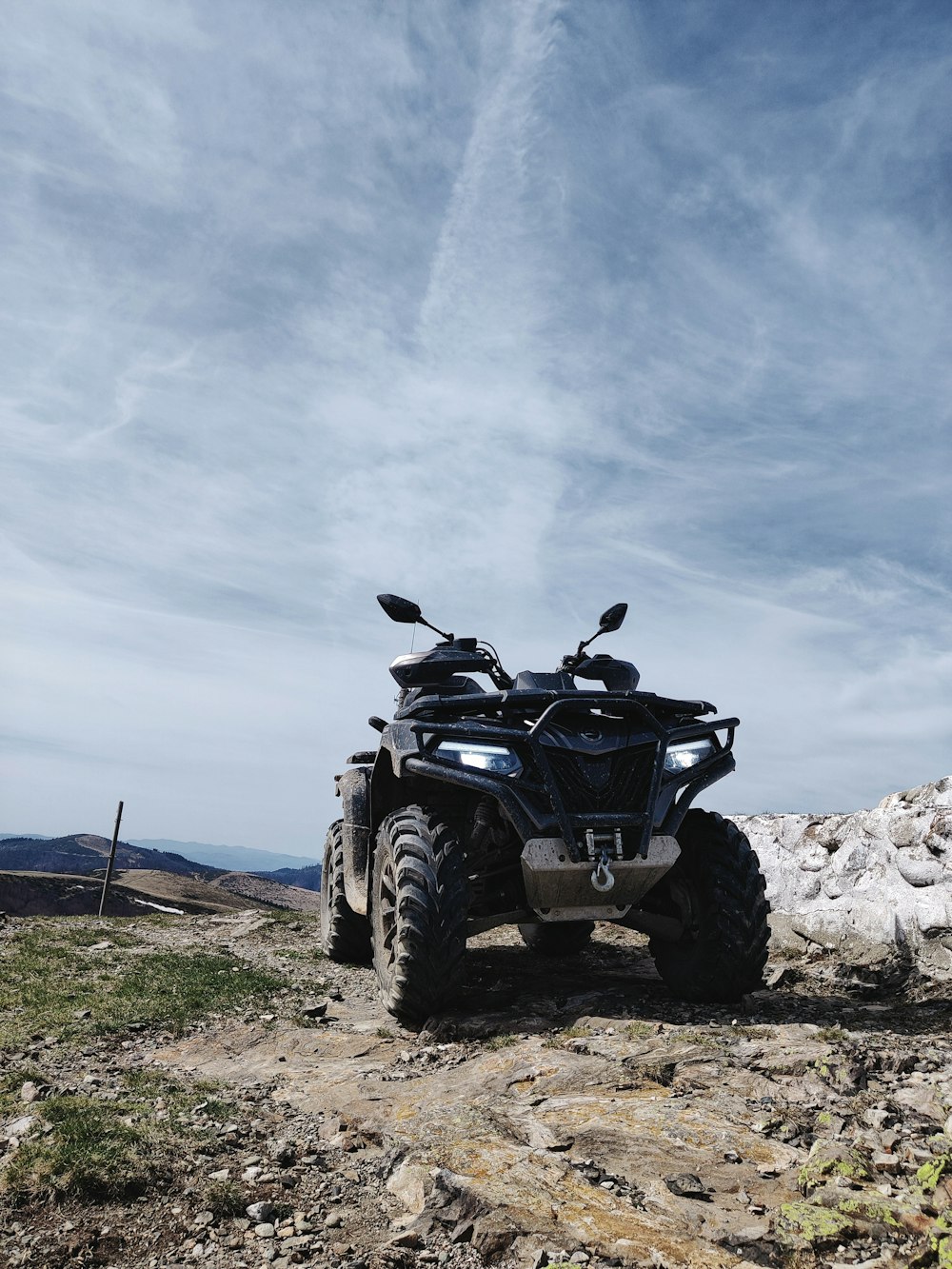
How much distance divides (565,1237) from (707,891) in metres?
2.95

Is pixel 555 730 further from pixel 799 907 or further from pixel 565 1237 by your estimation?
pixel 799 907

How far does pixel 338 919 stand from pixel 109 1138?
14.6 feet

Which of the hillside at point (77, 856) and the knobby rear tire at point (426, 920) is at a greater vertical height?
the hillside at point (77, 856)

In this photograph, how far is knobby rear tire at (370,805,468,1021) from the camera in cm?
459

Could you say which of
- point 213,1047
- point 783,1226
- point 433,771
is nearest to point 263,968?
point 213,1047

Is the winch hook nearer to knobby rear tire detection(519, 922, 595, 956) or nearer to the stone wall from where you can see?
the stone wall

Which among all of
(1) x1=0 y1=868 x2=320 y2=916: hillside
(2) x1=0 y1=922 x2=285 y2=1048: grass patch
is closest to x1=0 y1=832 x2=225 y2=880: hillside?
(1) x1=0 y1=868 x2=320 y2=916: hillside

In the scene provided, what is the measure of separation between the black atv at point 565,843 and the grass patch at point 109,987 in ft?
5.19

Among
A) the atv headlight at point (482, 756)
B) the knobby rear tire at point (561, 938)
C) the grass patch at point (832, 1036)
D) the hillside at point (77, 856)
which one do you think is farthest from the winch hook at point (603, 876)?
the hillside at point (77, 856)

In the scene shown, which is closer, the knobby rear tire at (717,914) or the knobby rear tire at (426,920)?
the knobby rear tire at (426,920)

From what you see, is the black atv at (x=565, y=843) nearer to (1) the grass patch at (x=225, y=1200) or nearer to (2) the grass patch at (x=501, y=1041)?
(2) the grass patch at (x=501, y=1041)

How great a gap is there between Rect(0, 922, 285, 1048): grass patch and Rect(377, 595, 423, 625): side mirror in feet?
9.35

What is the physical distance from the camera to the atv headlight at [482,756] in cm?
480

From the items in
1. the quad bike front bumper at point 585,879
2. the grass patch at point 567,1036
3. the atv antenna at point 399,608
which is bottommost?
the grass patch at point 567,1036
